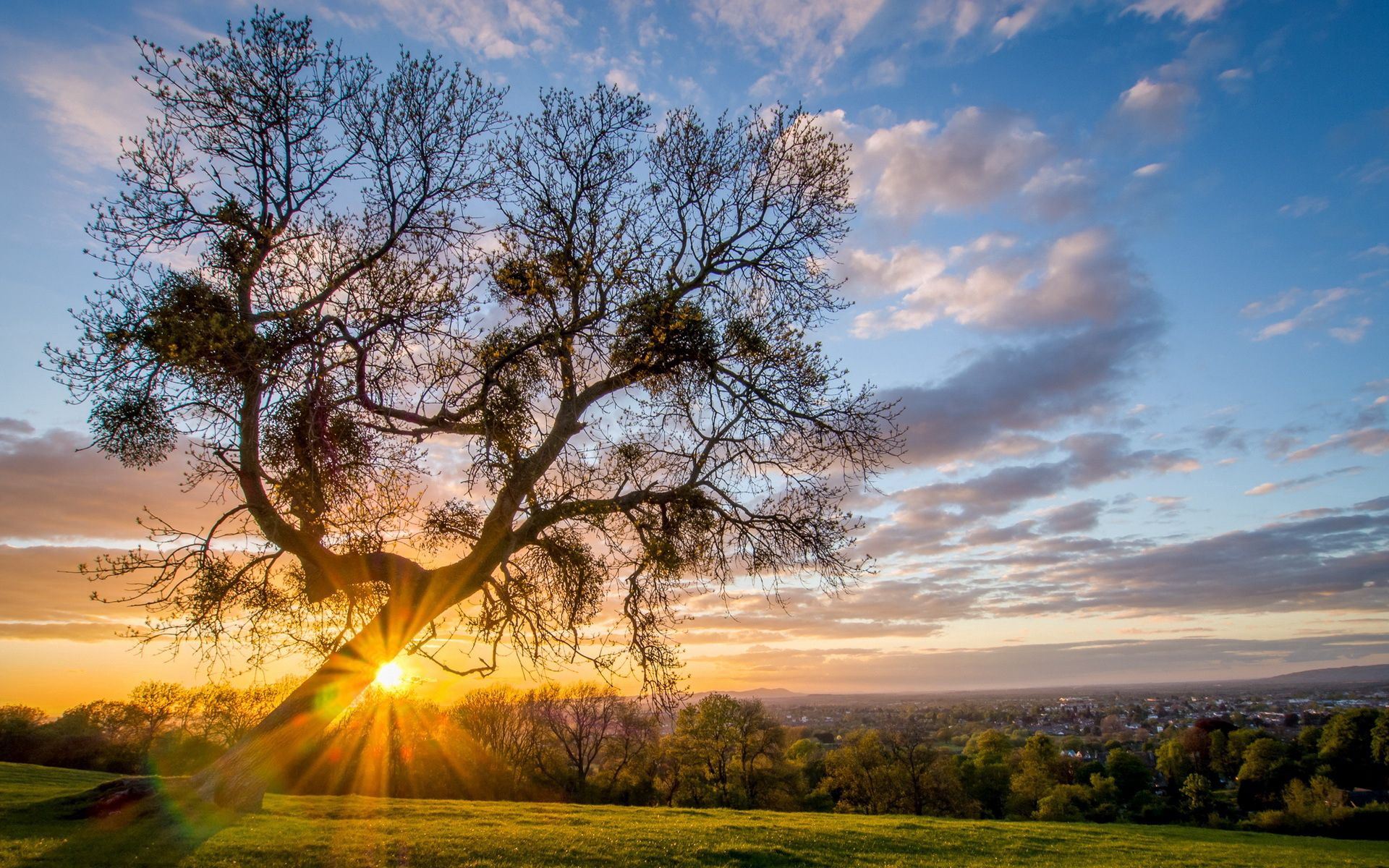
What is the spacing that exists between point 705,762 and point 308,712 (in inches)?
1761

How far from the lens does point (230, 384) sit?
25.8ft

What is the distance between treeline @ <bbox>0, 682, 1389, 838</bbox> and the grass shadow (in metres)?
16.3

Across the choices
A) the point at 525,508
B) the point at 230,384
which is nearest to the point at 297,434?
the point at 230,384

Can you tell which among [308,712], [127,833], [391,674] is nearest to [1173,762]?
[391,674]

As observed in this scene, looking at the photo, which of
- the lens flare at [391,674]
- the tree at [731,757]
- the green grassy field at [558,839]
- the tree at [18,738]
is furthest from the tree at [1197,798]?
the tree at [18,738]

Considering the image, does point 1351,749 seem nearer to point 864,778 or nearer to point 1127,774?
point 1127,774

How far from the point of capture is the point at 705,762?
47.5 meters

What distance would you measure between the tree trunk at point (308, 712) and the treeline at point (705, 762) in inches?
739

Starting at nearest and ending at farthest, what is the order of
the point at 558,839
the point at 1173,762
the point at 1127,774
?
the point at 558,839 → the point at 1127,774 → the point at 1173,762

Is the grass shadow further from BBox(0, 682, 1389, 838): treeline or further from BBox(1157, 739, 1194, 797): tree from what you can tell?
BBox(1157, 739, 1194, 797): tree

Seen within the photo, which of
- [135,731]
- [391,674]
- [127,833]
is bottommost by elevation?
[135,731]

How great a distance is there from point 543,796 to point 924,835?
33158 millimetres

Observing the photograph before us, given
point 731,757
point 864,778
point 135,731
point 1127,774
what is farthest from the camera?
point 1127,774

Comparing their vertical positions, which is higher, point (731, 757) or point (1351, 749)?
point (731, 757)
